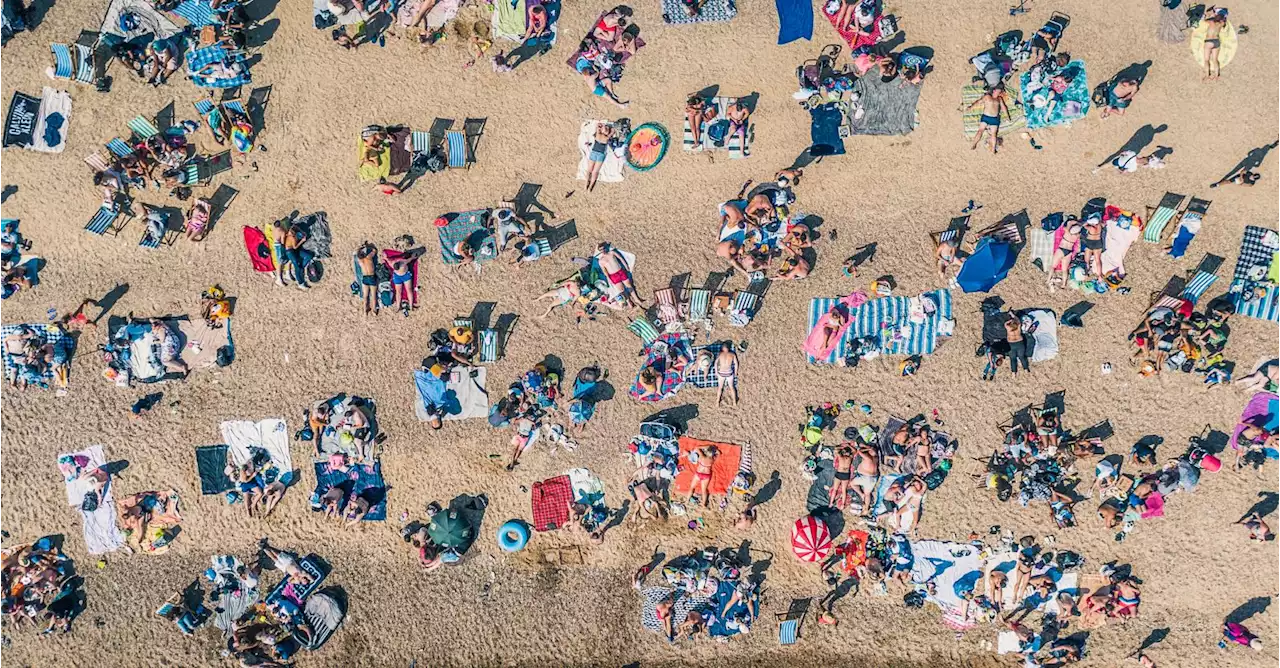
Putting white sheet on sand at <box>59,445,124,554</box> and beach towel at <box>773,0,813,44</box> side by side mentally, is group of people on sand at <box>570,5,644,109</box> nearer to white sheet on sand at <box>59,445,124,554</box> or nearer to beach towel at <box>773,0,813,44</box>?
beach towel at <box>773,0,813,44</box>

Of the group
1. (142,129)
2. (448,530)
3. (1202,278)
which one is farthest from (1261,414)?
(142,129)

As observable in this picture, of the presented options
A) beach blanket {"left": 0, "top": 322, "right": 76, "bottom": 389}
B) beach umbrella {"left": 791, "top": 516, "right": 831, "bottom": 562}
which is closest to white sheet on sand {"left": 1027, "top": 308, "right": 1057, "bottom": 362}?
beach umbrella {"left": 791, "top": 516, "right": 831, "bottom": 562}

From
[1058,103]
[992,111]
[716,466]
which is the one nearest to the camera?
[992,111]

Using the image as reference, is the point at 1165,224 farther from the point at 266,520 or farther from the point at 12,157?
the point at 12,157

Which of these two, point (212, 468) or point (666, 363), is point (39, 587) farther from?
point (666, 363)

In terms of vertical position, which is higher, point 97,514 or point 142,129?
point 142,129

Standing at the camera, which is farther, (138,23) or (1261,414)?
(138,23)

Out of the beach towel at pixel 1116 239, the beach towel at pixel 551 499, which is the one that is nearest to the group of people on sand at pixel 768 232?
the beach towel at pixel 551 499
